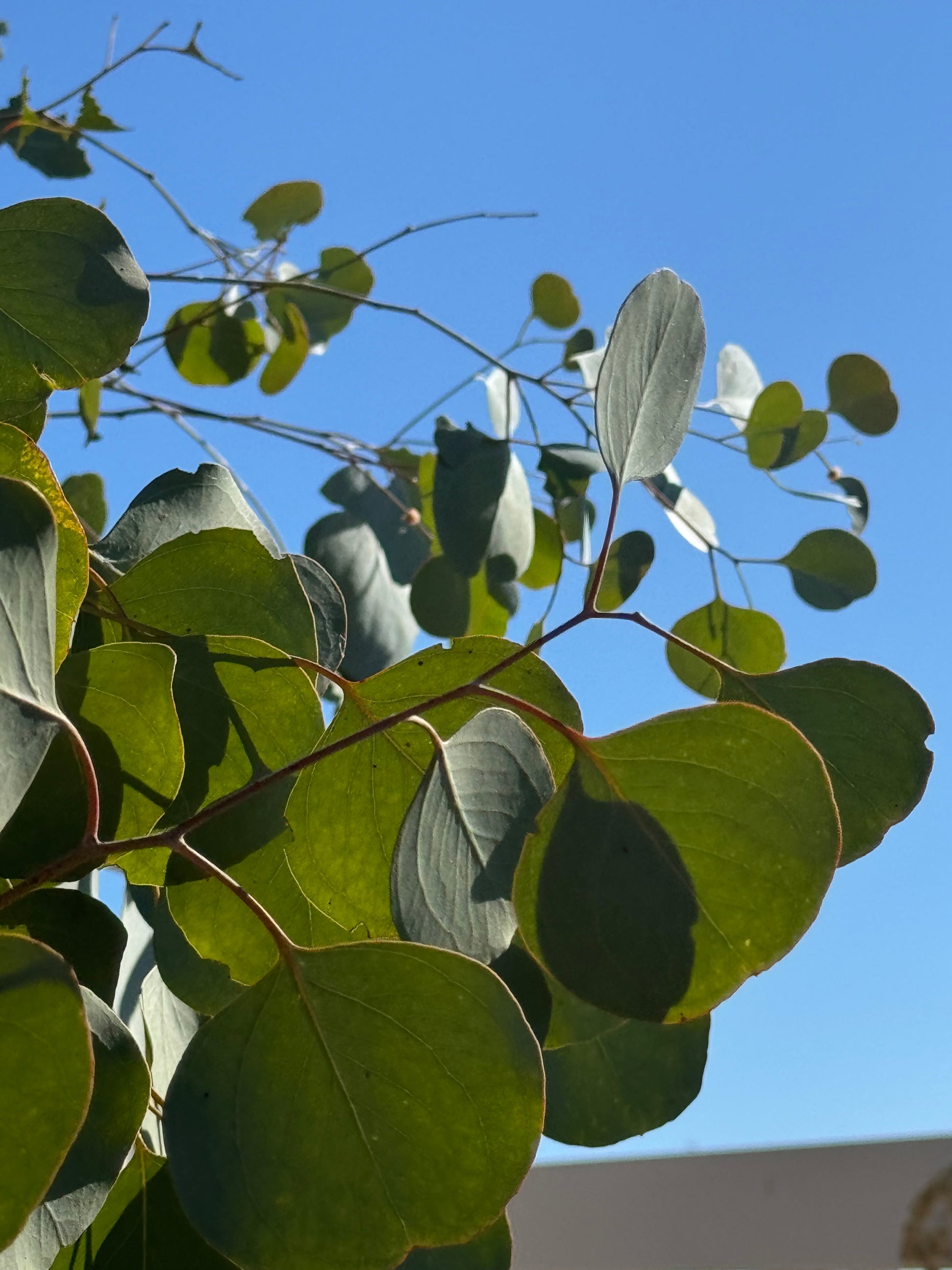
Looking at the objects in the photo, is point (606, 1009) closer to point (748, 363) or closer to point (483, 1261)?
point (483, 1261)

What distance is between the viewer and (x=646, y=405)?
0.91ft

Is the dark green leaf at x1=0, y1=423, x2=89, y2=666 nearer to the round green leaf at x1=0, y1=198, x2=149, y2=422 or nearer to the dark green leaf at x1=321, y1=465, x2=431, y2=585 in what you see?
the round green leaf at x1=0, y1=198, x2=149, y2=422

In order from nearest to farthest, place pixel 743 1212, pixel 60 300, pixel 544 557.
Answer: pixel 60 300, pixel 544 557, pixel 743 1212

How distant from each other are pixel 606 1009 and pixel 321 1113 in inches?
2.4

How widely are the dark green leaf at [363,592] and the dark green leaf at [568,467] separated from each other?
5.1 inches

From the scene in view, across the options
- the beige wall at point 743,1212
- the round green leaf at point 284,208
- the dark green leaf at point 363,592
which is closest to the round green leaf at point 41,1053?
the dark green leaf at point 363,592

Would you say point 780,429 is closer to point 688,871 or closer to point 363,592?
point 363,592

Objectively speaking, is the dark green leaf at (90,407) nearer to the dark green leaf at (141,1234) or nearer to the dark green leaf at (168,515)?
the dark green leaf at (168,515)

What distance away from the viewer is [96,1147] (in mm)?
234

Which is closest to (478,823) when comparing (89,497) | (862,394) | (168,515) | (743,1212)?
→ (168,515)

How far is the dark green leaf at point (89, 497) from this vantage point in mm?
569

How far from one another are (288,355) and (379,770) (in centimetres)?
52

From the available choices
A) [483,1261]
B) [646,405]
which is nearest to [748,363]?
[646,405]

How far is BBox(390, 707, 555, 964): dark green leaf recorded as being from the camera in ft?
0.79
